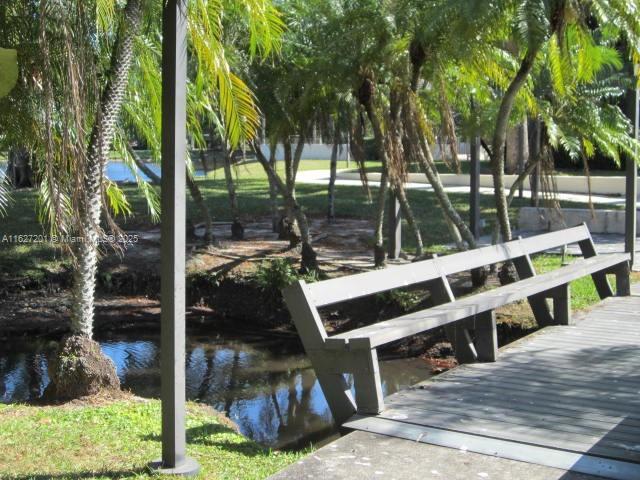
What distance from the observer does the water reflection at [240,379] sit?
360 inches

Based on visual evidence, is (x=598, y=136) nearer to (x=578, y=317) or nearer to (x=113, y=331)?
(x=578, y=317)

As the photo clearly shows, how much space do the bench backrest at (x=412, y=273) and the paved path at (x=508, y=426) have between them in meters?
0.79

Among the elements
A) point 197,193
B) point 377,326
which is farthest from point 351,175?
point 377,326

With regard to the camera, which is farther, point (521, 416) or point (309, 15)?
point (309, 15)

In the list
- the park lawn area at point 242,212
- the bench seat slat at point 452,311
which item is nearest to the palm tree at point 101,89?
the bench seat slat at point 452,311

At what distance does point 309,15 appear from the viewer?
13070 mm

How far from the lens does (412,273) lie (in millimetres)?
6738

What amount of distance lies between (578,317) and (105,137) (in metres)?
5.28

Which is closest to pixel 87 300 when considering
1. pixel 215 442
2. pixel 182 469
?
pixel 215 442

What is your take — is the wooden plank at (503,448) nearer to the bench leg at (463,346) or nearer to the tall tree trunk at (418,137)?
the bench leg at (463,346)

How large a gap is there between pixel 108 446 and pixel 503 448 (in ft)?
8.63

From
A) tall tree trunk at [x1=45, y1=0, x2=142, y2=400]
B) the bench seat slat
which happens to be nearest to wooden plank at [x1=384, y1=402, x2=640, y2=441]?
the bench seat slat

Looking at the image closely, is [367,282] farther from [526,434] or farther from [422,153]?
[422,153]

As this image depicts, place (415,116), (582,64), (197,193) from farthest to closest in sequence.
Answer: (197,193)
(415,116)
(582,64)
